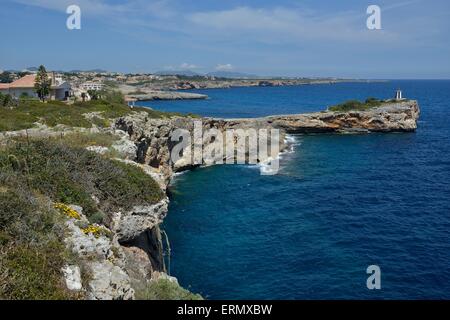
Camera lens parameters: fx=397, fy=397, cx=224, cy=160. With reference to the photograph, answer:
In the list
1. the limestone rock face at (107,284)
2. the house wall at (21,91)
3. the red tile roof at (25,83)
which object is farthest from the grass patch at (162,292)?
the red tile roof at (25,83)

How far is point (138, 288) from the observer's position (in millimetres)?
11844

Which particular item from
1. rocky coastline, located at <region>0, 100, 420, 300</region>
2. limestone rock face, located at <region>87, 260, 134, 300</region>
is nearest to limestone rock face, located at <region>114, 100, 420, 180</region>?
rocky coastline, located at <region>0, 100, 420, 300</region>

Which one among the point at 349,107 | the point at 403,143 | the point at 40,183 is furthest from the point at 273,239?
the point at 349,107

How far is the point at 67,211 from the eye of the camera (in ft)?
42.7

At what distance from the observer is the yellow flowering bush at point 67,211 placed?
12891 mm

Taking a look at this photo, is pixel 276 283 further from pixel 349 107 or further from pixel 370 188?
pixel 349 107

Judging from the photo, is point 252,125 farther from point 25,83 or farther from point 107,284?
point 107,284

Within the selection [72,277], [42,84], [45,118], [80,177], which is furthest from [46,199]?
[42,84]

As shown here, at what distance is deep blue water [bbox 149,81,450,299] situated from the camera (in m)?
25.2

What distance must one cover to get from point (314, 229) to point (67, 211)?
24474 millimetres

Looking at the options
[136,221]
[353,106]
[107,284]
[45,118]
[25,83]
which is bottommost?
[136,221]

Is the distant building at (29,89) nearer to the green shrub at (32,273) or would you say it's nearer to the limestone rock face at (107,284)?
the limestone rock face at (107,284)

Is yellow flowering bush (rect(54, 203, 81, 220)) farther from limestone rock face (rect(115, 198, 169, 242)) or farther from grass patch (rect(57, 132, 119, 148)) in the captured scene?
grass patch (rect(57, 132, 119, 148))
